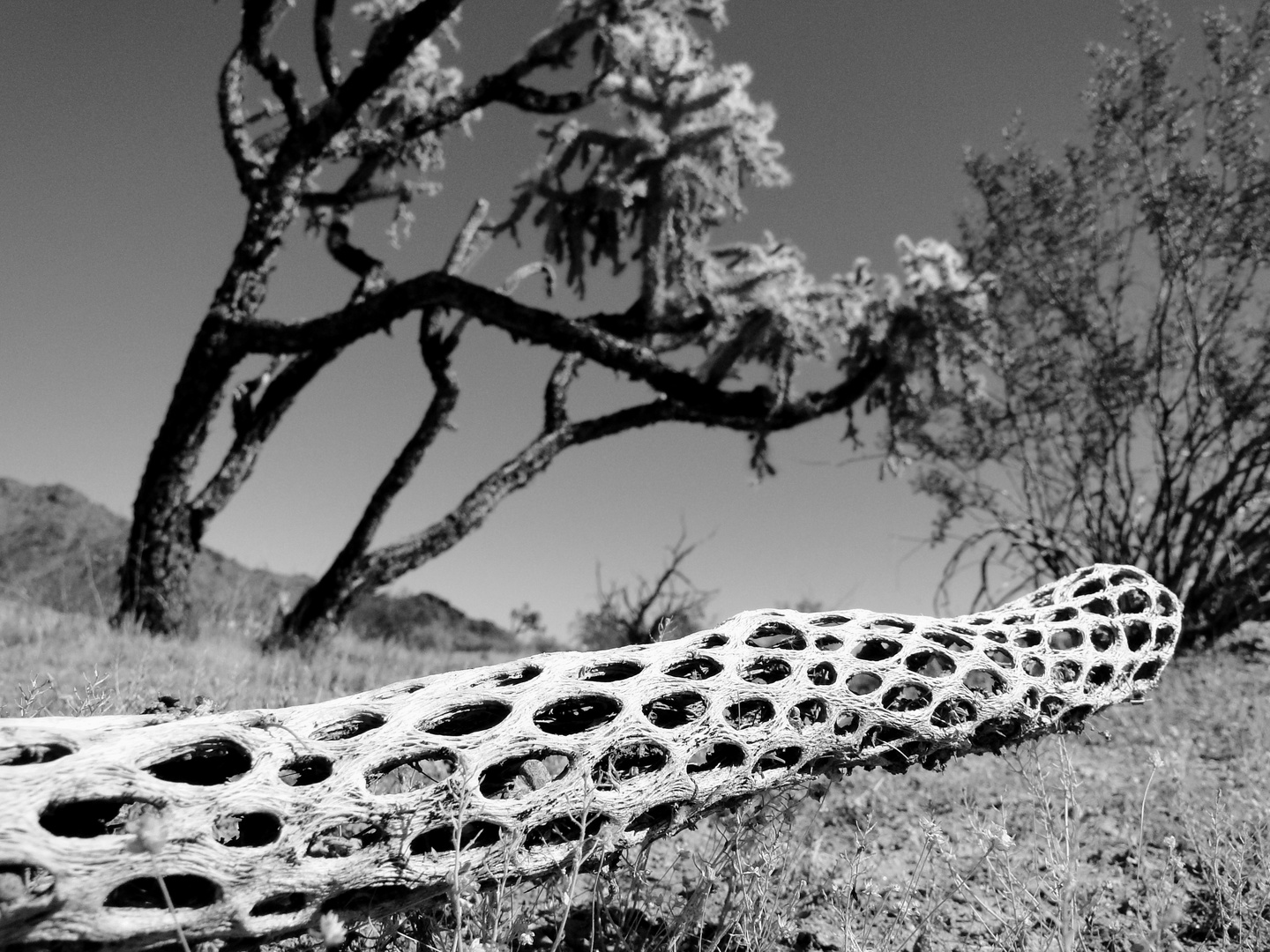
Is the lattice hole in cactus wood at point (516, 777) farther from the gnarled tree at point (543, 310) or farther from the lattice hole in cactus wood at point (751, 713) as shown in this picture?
the gnarled tree at point (543, 310)

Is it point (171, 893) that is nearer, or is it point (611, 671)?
point (171, 893)

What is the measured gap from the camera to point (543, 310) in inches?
311

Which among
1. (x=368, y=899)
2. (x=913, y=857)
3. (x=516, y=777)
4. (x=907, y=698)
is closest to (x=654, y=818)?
(x=516, y=777)

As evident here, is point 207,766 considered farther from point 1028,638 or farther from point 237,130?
point 237,130

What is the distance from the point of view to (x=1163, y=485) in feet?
27.2

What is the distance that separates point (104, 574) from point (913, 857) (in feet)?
44.0

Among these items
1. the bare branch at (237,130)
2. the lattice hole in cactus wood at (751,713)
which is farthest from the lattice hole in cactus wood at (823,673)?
the bare branch at (237,130)

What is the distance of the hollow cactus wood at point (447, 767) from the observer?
56.0 inches

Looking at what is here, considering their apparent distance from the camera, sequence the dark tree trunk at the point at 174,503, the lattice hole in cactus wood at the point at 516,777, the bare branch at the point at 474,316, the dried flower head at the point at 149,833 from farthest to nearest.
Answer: the bare branch at the point at 474,316 < the dark tree trunk at the point at 174,503 < the lattice hole in cactus wood at the point at 516,777 < the dried flower head at the point at 149,833

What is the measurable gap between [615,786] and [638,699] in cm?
24

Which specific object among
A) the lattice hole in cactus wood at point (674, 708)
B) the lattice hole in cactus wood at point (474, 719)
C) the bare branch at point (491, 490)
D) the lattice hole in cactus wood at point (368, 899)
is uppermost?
the bare branch at point (491, 490)

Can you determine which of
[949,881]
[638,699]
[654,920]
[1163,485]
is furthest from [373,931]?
[1163,485]

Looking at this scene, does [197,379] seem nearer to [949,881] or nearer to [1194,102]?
[949,881]

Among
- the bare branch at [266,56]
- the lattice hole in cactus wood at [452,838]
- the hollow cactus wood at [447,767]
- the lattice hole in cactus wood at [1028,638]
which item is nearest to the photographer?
the hollow cactus wood at [447,767]
